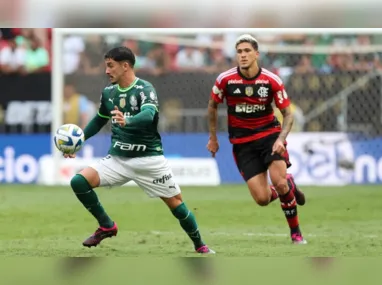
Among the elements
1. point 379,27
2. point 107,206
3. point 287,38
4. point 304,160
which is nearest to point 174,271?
point 107,206

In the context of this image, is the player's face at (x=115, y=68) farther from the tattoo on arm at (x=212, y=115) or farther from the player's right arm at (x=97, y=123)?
the tattoo on arm at (x=212, y=115)

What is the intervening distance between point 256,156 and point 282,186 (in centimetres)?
50

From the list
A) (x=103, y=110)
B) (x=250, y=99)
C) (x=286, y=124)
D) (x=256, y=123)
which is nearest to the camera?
(x=103, y=110)

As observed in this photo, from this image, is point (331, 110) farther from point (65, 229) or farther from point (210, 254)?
point (210, 254)

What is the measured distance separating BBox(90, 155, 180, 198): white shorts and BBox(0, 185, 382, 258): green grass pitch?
2.02 feet

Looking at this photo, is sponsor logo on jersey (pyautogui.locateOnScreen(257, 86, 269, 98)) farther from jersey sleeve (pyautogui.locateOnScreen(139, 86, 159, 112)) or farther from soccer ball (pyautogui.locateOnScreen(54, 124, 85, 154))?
soccer ball (pyautogui.locateOnScreen(54, 124, 85, 154))

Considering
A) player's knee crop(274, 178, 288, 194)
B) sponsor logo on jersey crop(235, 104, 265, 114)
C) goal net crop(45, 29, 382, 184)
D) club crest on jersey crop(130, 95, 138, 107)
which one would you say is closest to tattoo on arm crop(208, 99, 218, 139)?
sponsor logo on jersey crop(235, 104, 265, 114)

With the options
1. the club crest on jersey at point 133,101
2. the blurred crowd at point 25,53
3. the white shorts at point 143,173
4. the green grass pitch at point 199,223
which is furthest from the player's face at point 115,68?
the blurred crowd at point 25,53

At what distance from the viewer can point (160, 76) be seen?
20.0 meters

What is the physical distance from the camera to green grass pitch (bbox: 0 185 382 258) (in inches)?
399

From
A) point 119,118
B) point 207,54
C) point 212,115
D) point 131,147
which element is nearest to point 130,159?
point 131,147

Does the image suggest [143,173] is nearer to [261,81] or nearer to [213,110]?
[213,110]

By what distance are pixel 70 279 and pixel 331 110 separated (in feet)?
45.1

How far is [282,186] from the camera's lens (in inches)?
422
